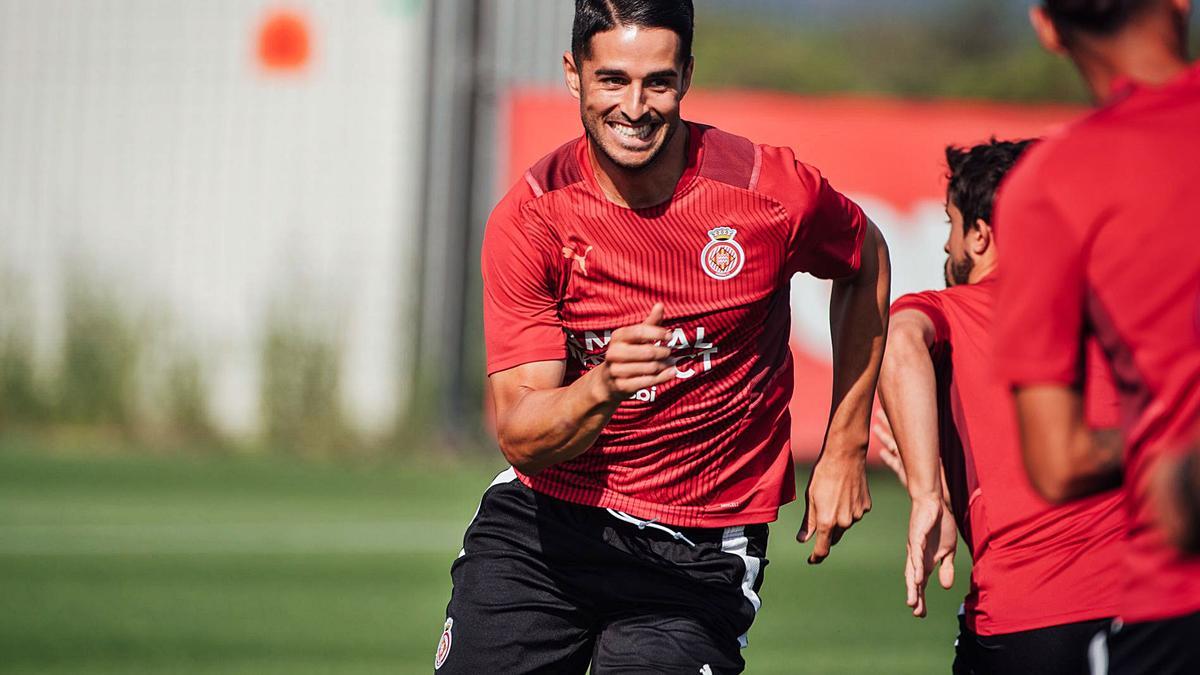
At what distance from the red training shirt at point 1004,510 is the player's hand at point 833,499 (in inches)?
9.5

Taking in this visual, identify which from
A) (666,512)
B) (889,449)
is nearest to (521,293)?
(666,512)

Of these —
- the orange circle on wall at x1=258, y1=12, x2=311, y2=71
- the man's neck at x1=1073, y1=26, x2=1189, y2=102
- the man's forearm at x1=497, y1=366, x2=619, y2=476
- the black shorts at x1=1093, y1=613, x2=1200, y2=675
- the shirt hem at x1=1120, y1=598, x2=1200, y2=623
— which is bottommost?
the black shorts at x1=1093, y1=613, x2=1200, y2=675

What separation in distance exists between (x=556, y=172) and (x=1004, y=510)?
55.1 inches

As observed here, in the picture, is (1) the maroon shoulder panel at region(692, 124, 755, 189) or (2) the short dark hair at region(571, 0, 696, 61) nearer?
(2) the short dark hair at region(571, 0, 696, 61)

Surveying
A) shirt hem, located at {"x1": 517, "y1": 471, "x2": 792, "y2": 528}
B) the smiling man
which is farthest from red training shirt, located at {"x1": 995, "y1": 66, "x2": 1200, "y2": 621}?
shirt hem, located at {"x1": 517, "y1": 471, "x2": 792, "y2": 528}

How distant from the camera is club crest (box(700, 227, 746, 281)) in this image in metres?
4.05

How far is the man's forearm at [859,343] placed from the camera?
4.27 metres

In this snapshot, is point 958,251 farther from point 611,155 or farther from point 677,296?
point 611,155

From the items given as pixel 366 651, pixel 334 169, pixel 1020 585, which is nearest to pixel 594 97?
pixel 1020 585

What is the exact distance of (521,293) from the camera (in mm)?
4008

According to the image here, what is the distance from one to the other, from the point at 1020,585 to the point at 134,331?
12967mm

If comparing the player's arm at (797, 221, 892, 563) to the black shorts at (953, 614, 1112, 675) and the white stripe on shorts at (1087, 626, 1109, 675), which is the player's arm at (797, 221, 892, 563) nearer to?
the black shorts at (953, 614, 1112, 675)

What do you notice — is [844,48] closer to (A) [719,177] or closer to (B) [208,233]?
(B) [208,233]

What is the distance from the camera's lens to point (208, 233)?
616 inches
